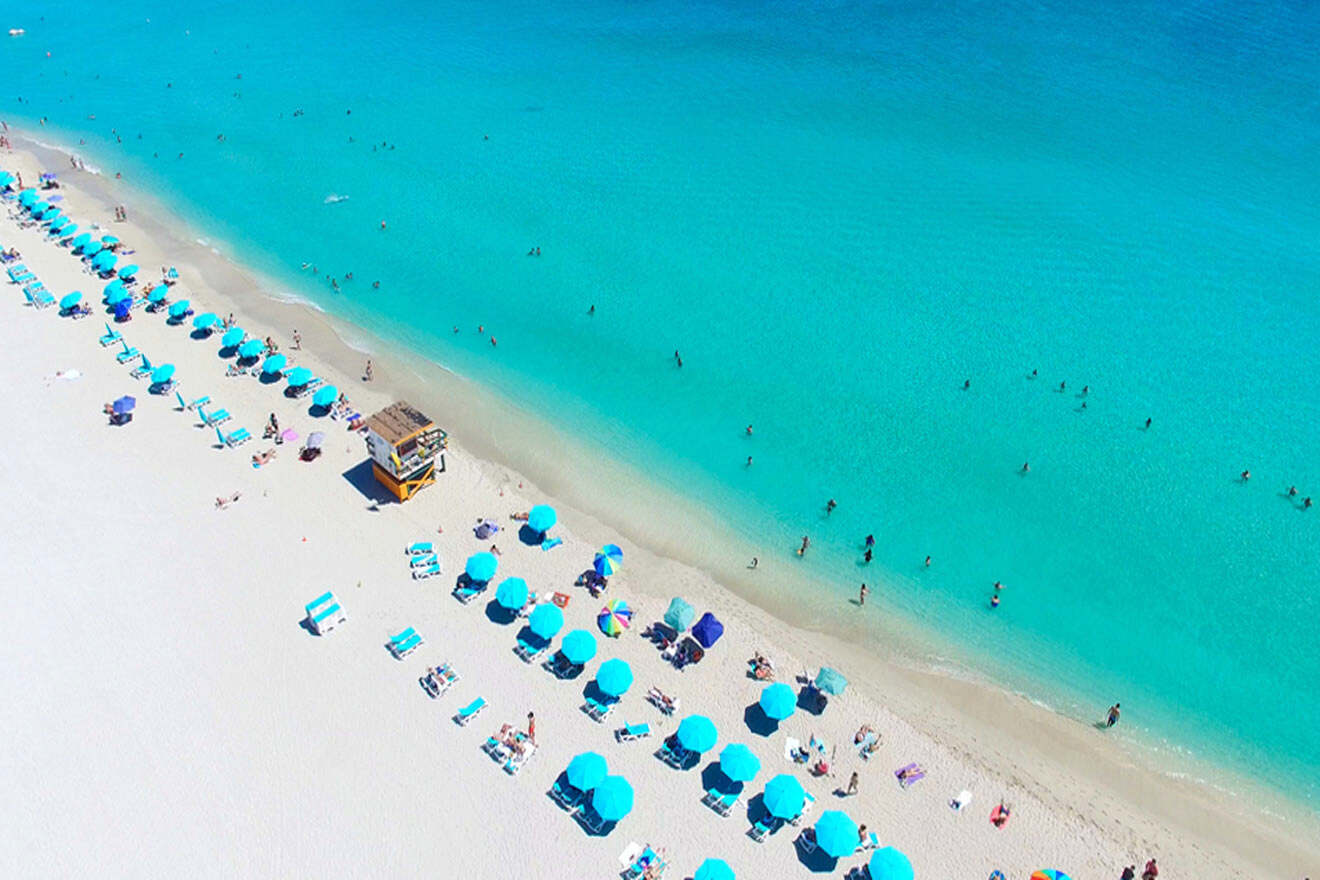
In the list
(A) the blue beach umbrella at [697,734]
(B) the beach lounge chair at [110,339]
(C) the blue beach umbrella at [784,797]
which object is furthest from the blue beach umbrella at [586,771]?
(B) the beach lounge chair at [110,339]

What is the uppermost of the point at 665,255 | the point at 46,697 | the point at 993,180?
the point at 993,180

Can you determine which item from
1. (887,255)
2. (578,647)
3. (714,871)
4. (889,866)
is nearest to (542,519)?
(578,647)

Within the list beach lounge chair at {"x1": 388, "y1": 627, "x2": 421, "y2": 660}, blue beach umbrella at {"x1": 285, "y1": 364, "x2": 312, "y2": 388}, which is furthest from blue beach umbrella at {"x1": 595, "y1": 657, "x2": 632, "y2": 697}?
blue beach umbrella at {"x1": 285, "y1": 364, "x2": 312, "y2": 388}

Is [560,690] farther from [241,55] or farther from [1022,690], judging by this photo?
[241,55]

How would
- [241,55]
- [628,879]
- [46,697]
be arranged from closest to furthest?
[628,879] → [46,697] → [241,55]

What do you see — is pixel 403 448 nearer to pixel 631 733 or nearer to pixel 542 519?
pixel 542 519

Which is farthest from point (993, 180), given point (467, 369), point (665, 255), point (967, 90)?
point (467, 369)

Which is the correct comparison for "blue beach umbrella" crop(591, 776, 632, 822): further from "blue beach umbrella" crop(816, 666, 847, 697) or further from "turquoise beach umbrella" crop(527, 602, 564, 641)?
"blue beach umbrella" crop(816, 666, 847, 697)

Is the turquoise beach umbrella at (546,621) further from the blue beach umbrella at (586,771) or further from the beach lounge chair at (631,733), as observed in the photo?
the blue beach umbrella at (586,771)
